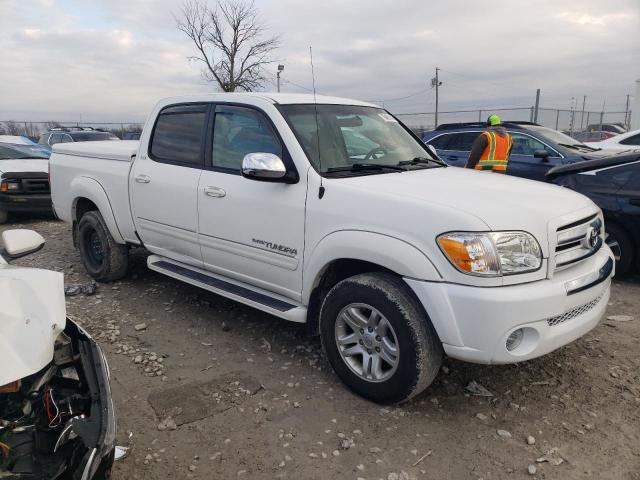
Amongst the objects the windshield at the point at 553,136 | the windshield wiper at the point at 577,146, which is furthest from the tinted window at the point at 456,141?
the windshield wiper at the point at 577,146

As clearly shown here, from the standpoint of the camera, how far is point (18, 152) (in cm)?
1049

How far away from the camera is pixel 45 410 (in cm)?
216

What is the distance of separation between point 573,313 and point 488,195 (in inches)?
33.4

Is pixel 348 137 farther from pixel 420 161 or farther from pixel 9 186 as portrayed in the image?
pixel 9 186

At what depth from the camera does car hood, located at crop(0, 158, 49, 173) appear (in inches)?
366

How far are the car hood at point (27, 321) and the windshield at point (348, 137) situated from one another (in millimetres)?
1831

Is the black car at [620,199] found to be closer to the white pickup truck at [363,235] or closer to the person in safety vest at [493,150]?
the person in safety vest at [493,150]

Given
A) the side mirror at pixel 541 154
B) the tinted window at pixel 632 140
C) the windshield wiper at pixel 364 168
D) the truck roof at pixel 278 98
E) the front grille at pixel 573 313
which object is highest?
the truck roof at pixel 278 98

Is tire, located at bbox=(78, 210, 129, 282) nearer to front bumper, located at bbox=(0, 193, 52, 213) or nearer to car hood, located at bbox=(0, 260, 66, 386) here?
car hood, located at bbox=(0, 260, 66, 386)

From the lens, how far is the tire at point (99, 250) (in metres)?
5.48

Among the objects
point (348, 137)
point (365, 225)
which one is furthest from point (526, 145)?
point (365, 225)

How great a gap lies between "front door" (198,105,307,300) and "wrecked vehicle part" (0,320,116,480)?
60.9 inches

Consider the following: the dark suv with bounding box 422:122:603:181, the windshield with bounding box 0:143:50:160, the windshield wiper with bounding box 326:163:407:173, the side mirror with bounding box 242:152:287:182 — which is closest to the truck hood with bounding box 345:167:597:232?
the windshield wiper with bounding box 326:163:407:173

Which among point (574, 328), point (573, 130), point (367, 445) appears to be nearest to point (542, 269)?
point (574, 328)
